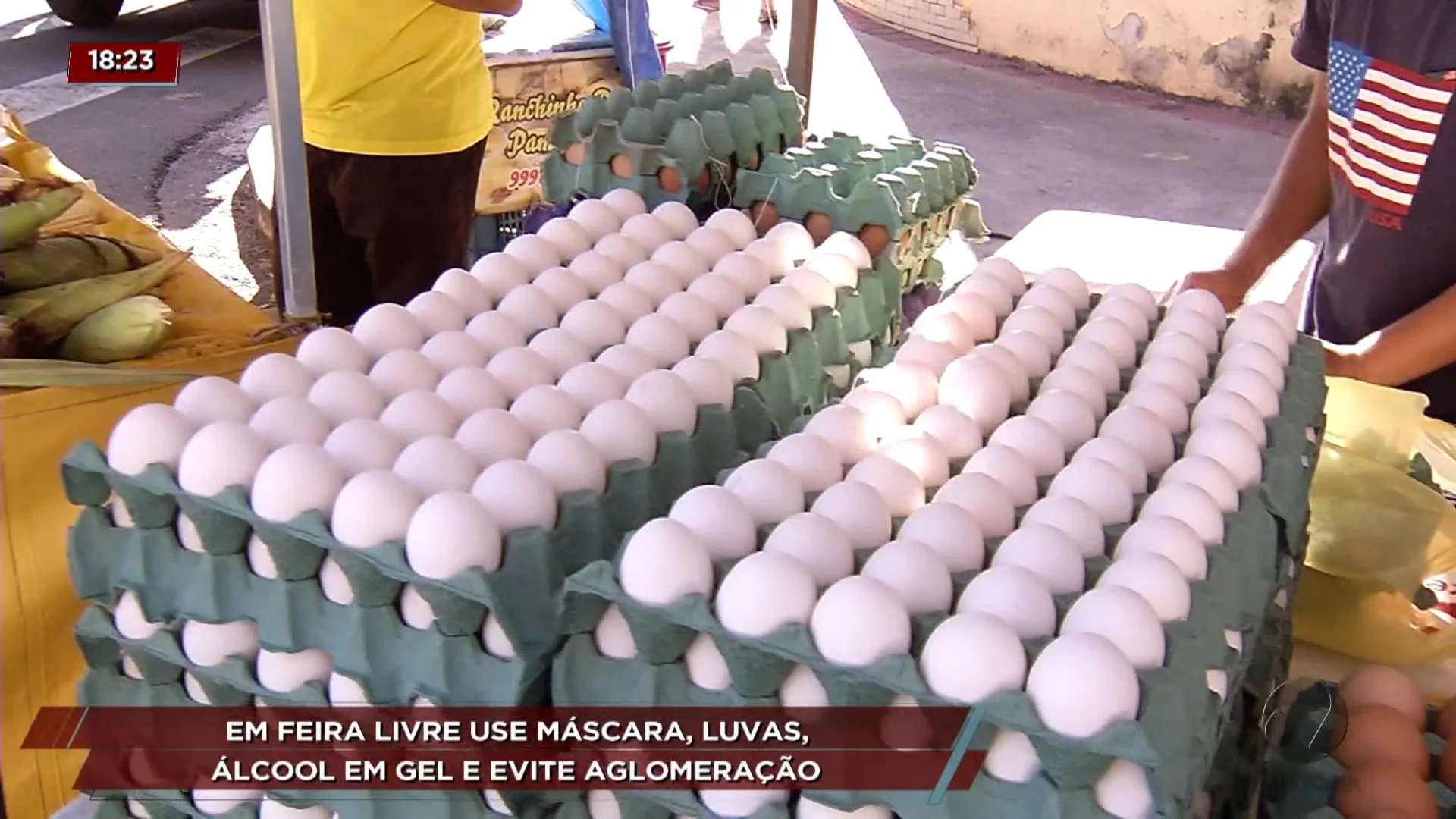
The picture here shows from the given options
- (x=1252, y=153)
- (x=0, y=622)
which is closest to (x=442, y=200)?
(x=0, y=622)

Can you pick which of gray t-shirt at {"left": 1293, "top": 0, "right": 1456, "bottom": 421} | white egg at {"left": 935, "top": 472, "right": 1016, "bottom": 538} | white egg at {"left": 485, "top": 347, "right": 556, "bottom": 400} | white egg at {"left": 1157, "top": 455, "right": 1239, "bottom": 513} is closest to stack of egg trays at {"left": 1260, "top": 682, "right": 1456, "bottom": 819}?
white egg at {"left": 1157, "top": 455, "right": 1239, "bottom": 513}

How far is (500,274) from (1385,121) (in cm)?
131

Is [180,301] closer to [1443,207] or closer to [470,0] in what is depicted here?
[470,0]

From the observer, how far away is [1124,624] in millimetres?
748

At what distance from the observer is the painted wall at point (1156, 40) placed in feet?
22.6

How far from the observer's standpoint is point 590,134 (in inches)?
60.6

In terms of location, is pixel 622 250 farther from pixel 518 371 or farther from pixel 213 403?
pixel 213 403

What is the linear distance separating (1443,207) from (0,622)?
1.96 metres

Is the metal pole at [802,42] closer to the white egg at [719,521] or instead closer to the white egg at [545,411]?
the white egg at [545,411]

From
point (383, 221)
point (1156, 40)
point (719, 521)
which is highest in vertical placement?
point (719, 521)

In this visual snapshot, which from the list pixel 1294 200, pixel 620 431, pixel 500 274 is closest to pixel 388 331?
pixel 500 274

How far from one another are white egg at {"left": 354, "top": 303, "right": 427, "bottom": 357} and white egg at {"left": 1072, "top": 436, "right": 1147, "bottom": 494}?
0.58 meters

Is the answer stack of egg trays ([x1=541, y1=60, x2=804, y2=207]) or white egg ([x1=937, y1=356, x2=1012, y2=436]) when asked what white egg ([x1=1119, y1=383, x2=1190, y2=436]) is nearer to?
white egg ([x1=937, y1=356, x2=1012, y2=436])

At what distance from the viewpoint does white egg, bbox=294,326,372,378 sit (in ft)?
3.43
